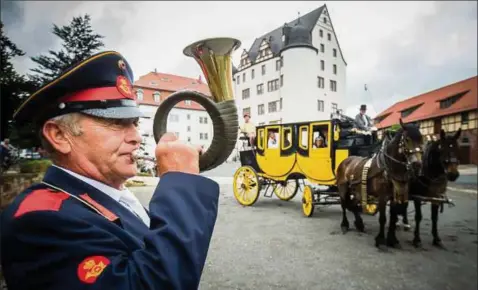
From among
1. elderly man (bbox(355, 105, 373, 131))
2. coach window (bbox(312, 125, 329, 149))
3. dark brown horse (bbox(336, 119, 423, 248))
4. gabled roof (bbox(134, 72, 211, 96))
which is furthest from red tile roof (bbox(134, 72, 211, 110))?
elderly man (bbox(355, 105, 373, 131))

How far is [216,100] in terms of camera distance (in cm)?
84

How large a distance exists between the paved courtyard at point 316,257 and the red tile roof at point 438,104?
1.99 metres

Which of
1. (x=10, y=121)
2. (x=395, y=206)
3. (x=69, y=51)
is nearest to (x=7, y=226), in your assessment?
(x=69, y=51)

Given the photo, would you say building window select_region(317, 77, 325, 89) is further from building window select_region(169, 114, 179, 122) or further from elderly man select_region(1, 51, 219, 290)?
elderly man select_region(1, 51, 219, 290)

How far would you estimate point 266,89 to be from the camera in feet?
4.87

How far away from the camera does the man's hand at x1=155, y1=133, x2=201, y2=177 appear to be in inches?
29.3

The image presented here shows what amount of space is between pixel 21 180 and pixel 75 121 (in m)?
1.19

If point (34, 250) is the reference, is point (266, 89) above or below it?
above

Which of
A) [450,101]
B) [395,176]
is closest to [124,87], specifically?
[395,176]

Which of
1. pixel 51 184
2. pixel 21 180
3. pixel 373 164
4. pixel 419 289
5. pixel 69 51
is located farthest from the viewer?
pixel 373 164

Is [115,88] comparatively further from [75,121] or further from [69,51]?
[69,51]

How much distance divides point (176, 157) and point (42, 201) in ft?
1.11

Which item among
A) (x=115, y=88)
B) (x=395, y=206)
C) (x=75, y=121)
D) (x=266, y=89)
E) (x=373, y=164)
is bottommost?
(x=395, y=206)

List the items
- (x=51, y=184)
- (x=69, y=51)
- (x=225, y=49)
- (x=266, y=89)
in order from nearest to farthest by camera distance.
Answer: (x=51, y=184) → (x=225, y=49) → (x=69, y=51) → (x=266, y=89)
